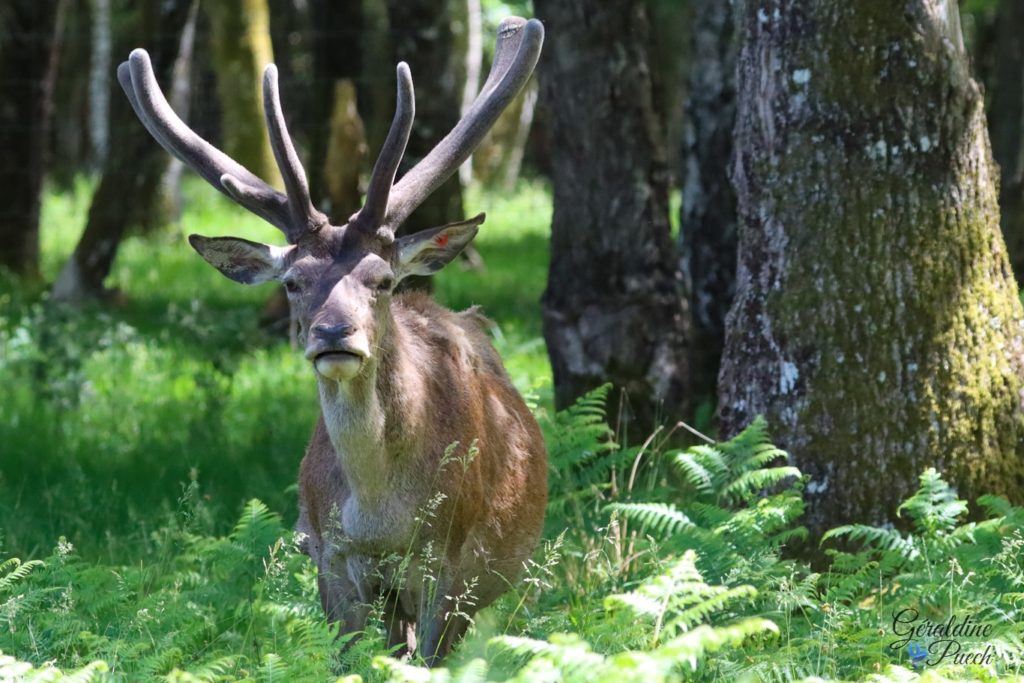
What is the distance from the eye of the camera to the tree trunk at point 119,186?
1303 centimetres

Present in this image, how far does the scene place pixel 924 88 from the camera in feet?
20.2

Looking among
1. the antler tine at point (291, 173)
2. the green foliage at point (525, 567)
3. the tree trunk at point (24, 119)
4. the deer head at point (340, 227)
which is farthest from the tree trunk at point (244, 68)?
the antler tine at point (291, 173)

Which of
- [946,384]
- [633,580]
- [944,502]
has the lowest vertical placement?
[633,580]

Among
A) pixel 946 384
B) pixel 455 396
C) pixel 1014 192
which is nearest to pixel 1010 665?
pixel 946 384

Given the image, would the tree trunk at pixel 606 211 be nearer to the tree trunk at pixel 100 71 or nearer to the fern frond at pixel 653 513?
the fern frond at pixel 653 513

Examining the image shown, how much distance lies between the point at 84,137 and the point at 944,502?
3373cm

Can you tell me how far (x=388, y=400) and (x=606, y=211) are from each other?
315cm

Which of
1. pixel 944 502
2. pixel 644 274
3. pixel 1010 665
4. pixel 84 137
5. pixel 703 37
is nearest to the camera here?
pixel 1010 665

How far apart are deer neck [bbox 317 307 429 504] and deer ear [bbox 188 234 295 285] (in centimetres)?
52

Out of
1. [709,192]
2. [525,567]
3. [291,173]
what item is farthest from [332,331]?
[709,192]

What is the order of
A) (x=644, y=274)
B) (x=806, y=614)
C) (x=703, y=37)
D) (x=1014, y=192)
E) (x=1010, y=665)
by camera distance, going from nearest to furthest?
(x=1010, y=665), (x=806, y=614), (x=644, y=274), (x=703, y=37), (x=1014, y=192)

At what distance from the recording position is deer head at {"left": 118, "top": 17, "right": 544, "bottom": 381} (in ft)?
16.8

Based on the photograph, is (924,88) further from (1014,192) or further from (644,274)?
(1014,192)

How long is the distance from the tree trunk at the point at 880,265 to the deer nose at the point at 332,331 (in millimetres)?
2216
